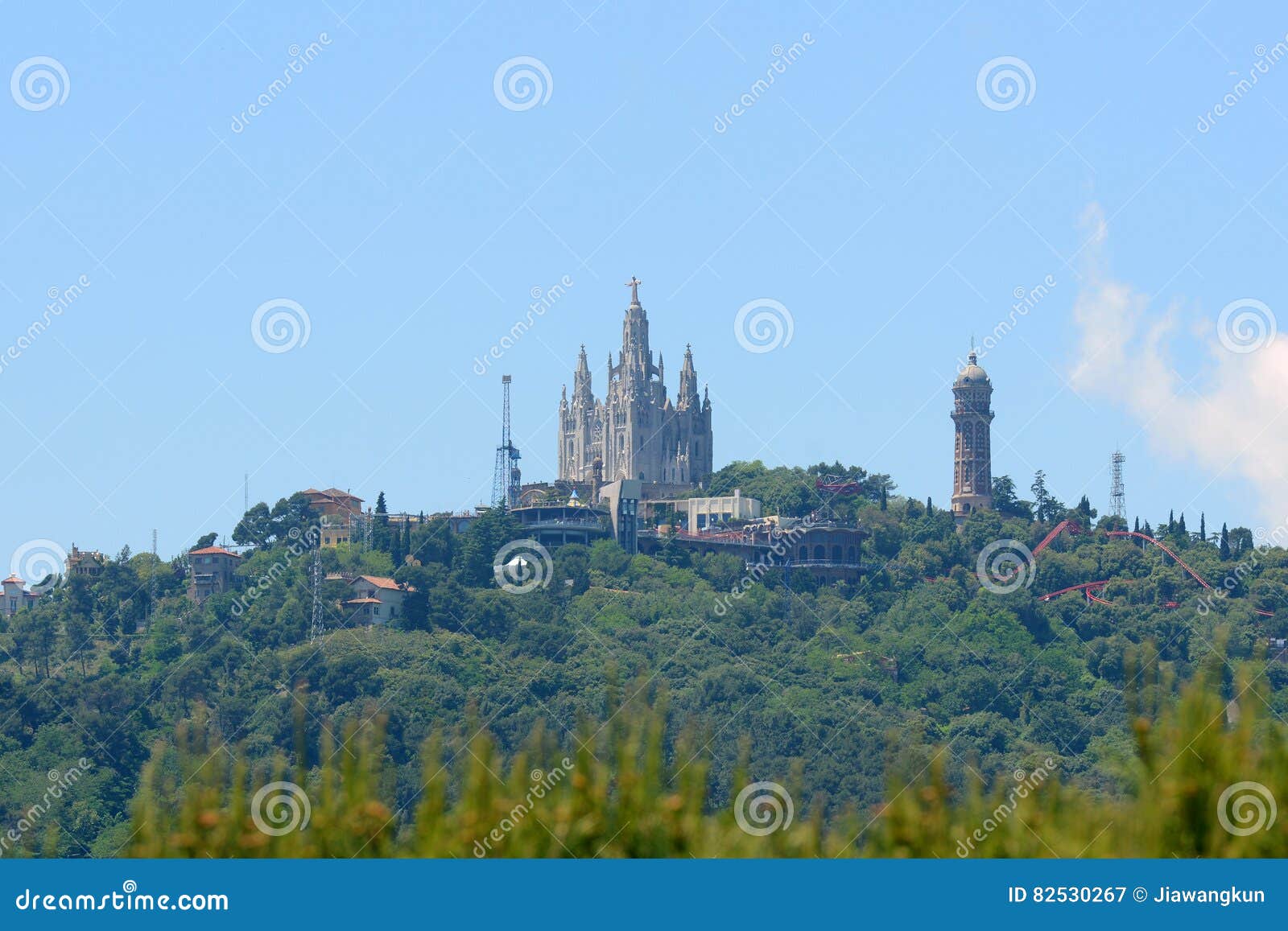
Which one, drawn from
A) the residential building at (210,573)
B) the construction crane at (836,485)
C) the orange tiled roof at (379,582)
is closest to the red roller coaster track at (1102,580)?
the construction crane at (836,485)

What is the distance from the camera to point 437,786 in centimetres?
1836

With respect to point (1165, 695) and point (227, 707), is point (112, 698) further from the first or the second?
point (1165, 695)

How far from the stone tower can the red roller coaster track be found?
31.9ft

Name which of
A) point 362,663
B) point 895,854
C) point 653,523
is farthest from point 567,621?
point 895,854

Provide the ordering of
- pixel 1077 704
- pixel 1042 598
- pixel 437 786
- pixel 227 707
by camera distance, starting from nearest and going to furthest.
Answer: pixel 437 786 < pixel 227 707 < pixel 1077 704 < pixel 1042 598

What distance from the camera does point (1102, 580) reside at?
449 feet

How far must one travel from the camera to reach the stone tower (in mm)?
156000

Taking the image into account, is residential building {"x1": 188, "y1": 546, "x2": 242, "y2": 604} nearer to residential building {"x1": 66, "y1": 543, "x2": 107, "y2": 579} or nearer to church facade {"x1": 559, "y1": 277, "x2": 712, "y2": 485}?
residential building {"x1": 66, "y1": 543, "x2": 107, "y2": 579}

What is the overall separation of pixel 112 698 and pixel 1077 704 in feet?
147

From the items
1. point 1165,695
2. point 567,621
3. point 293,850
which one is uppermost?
point 567,621

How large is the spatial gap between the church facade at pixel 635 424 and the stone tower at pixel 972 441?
17002mm

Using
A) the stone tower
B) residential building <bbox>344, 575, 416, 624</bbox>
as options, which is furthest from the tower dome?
residential building <bbox>344, 575, 416, 624</bbox>

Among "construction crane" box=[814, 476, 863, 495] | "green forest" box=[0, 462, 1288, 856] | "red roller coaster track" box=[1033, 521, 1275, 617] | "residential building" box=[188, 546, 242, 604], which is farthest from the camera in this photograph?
"construction crane" box=[814, 476, 863, 495]

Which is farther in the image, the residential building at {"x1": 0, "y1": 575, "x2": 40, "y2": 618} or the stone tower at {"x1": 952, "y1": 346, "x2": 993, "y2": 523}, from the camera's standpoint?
the stone tower at {"x1": 952, "y1": 346, "x2": 993, "y2": 523}
